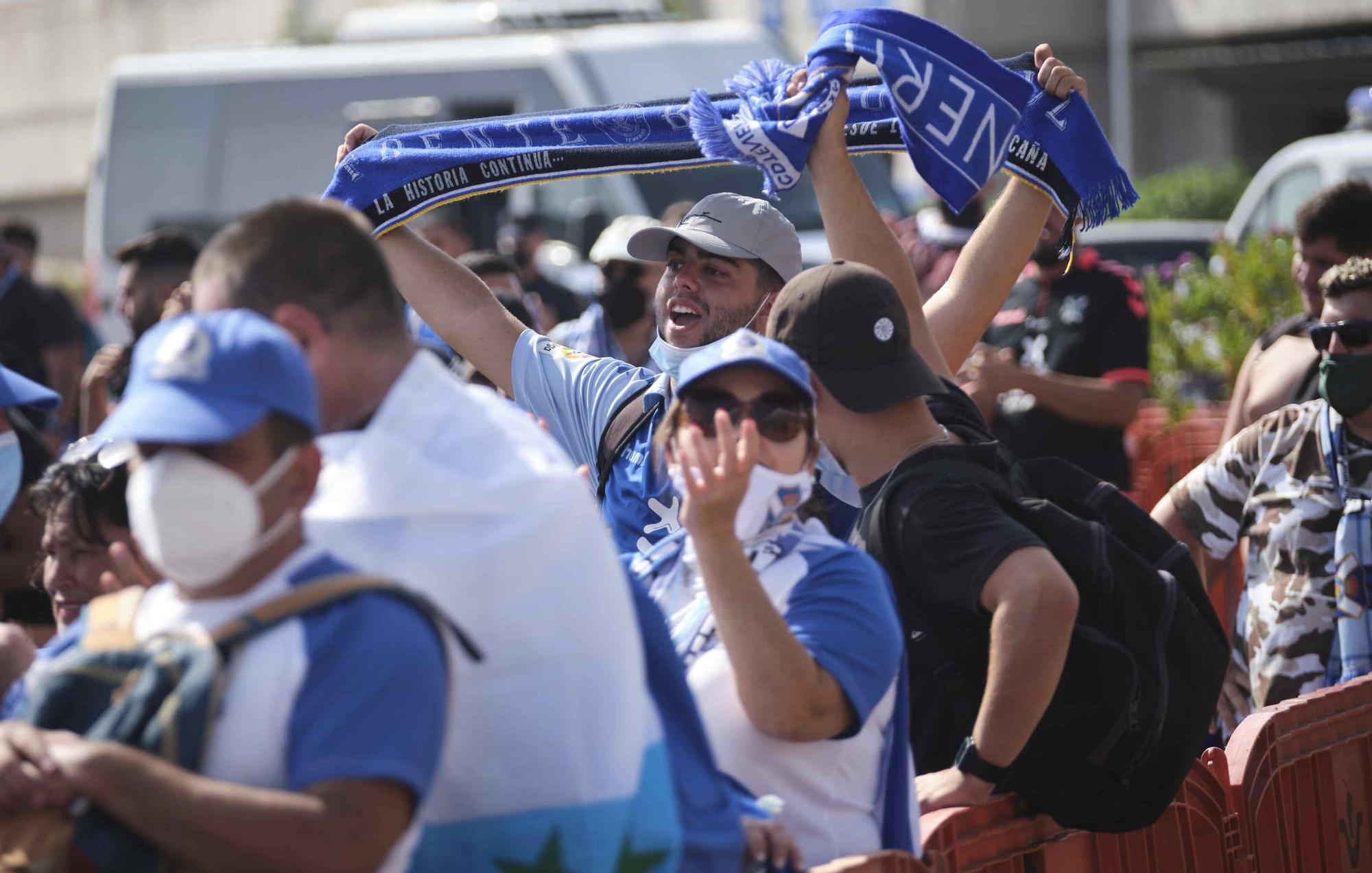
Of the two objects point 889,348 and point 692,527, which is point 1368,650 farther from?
point 692,527

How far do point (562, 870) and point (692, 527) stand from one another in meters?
0.56

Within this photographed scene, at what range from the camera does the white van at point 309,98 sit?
1438 cm

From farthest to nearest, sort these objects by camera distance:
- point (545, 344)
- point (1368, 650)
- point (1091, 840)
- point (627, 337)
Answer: point (627, 337) < point (1368, 650) < point (545, 344) < point (1091, 840)

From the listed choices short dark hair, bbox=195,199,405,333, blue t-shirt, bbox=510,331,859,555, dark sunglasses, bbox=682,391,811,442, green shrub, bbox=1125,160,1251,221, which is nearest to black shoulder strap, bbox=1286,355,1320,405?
blue t-shirt, bbox=510,331,859,555

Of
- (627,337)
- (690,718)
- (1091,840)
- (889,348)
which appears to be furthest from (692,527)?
(627,337)

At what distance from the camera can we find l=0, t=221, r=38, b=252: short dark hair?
39.9 feet

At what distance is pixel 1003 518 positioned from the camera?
3.09 meters

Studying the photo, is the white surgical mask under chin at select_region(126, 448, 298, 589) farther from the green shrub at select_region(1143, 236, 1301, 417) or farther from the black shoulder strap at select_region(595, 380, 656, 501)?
the green shrub at select_region(1143, 236, 1301, 417)

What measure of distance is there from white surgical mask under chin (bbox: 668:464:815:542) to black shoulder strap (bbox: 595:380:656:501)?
127 centimetres

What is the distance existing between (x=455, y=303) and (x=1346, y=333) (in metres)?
2.39

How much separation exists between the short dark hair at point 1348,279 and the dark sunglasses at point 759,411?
101 inches

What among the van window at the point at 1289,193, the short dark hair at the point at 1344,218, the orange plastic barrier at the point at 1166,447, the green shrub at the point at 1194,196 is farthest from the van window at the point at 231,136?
the short dark hair at the point at 1344,218

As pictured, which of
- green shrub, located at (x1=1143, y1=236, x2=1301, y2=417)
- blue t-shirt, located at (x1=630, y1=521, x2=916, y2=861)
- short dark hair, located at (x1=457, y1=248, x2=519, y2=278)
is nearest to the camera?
blue t-shirt, located at (x1=630, y1=521, x2=916, y2=861)

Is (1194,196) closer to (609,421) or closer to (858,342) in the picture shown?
(609,421)
